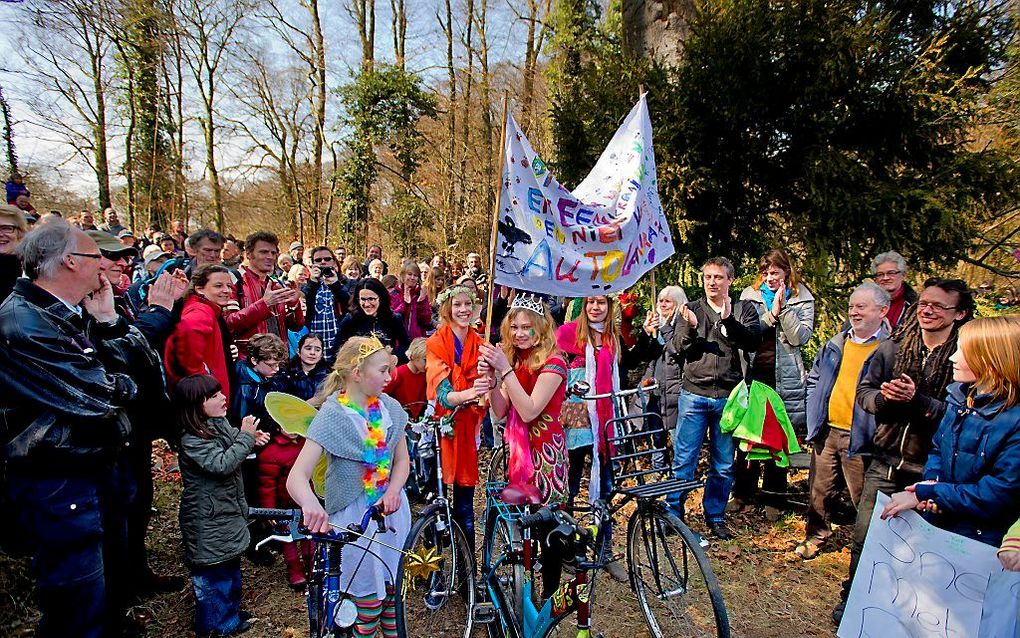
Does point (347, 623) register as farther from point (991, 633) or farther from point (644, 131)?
point (644, 131)

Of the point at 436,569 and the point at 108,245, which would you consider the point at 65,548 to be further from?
the point at 108,245

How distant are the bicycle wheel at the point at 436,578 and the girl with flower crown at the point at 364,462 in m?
0.09

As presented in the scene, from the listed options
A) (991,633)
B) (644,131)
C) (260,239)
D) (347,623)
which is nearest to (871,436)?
(991,633)

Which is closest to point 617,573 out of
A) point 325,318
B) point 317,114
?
point 325,318

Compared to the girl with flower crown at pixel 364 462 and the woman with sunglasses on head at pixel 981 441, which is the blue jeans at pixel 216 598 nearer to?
the girl with flower crown at pixel 364 462

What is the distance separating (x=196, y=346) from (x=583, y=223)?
266 cm

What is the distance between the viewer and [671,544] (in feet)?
9.92

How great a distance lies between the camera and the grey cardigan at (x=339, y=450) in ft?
8.69

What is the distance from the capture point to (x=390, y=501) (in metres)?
2.72

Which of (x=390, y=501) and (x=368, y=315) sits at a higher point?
(x=368, y=315)

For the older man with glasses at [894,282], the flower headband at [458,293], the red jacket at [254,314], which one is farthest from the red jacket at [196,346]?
the older man with glasses at [894,282]

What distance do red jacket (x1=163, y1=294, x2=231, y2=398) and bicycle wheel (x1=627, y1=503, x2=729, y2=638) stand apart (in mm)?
2793

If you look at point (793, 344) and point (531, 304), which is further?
point (793, 344)

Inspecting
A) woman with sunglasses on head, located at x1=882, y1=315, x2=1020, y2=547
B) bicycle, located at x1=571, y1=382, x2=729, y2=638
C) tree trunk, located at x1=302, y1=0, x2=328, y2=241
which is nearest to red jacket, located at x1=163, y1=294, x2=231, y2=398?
bicycle, located at x1=571, y1=382, x2=729, y2=638
